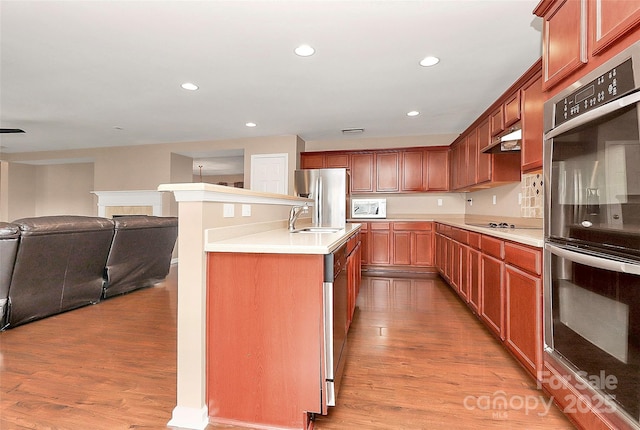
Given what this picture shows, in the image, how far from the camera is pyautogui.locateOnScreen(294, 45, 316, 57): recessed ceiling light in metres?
2.64

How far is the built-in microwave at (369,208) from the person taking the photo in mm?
5672

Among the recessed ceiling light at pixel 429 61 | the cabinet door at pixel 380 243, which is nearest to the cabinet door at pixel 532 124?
the recessed ceiling light at pixel 429 61

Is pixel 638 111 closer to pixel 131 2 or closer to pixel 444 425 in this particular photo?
pixel 444 425

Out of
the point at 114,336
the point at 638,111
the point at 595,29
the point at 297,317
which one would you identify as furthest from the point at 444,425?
the point at 114,336

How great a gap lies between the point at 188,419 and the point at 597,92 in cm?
234

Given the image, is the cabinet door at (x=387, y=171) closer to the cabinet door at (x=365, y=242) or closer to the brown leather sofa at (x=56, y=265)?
the cabinet door at (x=365, y=242)

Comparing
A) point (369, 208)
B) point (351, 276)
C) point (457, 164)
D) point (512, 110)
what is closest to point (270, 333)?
point (351, 276)

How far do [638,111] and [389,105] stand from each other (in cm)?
316

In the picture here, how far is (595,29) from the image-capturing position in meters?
1.37

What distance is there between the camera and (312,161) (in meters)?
5.84

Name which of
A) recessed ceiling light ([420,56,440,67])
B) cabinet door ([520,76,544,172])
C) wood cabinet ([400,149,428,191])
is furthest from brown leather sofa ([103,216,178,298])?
cabinet door ([520,76,544,172])

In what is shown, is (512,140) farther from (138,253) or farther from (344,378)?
(138,253)

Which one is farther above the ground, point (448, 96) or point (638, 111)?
point (448, 96)

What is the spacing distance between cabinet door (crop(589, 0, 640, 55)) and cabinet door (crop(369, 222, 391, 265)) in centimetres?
400
